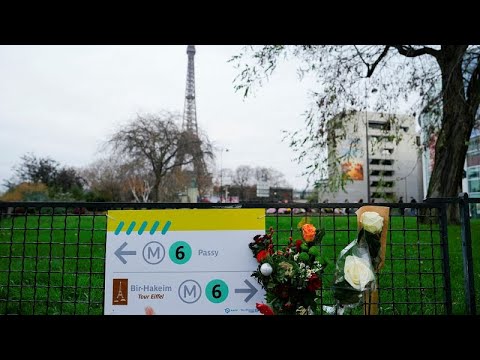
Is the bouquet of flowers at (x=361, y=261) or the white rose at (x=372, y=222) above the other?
the white rose at (x=372, y=222)

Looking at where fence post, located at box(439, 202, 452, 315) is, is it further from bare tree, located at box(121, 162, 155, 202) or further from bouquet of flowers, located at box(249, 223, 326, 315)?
bare tree, located at box(121, 162, 155, 202)

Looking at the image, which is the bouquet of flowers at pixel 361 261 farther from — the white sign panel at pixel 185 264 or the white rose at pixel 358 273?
the white sign panel at pixel 185 264

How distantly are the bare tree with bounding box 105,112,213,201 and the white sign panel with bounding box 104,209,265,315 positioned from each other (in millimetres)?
29014

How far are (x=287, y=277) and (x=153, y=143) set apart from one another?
97.0 ft

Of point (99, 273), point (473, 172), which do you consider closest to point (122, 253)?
point (99, 273)

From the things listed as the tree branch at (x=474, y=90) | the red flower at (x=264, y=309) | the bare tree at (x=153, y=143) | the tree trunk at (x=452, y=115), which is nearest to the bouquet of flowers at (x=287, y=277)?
the red flower at (x=264, y=309)

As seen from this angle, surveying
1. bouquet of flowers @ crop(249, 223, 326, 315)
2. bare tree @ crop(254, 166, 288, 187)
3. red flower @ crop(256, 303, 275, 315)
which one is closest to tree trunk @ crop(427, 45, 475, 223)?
bouquet of flowers @ crop(249, 223, 326, 315)

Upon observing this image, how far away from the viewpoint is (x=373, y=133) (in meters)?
8.44

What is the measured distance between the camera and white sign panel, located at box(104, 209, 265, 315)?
9.02 feet

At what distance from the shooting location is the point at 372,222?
283 centimetres

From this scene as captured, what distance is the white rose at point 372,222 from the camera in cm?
283

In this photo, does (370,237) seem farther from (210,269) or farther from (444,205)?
(210,269)

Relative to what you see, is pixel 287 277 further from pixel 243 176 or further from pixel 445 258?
pixel 243 176

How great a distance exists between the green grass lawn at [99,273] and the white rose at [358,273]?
0.18 m
